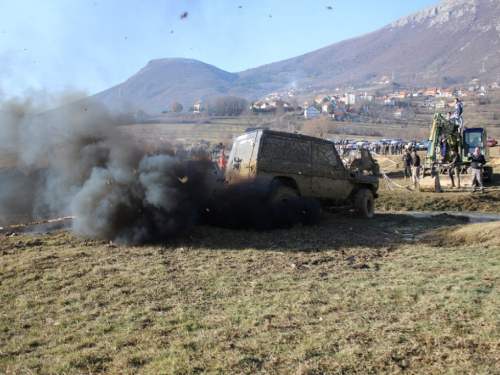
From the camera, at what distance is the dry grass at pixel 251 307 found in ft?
12.7

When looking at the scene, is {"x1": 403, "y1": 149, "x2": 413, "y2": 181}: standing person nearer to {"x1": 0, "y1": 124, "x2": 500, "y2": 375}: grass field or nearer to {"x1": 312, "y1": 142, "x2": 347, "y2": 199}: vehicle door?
{"x1": 312, "y1": 142, "x2": 347, "y2": 199}: vehicle door

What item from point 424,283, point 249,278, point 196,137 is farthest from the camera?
point 196,137

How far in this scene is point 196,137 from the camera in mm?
38750

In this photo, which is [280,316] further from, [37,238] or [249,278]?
[37,238]

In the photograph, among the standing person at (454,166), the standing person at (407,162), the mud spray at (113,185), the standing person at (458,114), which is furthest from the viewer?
the standing person at (407,162)

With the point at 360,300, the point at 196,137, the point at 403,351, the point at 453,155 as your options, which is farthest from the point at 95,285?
the point at 196,137

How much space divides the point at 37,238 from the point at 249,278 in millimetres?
5863

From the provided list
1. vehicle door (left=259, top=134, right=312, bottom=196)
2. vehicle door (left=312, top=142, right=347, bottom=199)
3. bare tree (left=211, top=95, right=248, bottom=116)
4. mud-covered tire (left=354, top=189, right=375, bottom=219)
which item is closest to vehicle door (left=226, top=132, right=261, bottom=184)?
vehicle door (left=259, top=134, right=312, bottom=196)

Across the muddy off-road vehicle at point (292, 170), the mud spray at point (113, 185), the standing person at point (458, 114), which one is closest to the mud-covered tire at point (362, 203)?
the muddy off-road vehicle at point (292, 170)

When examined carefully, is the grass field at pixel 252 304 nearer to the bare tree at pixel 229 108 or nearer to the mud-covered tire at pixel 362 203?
the mud-covered tire at pixel 362 203

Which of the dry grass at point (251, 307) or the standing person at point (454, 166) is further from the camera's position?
the standing person at point (454, 166)

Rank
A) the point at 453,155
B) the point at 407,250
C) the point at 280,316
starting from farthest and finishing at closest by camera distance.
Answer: the point at 453,155 → the point at 407,250 → the point at 280,316

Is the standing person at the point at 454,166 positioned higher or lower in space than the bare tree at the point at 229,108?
lower

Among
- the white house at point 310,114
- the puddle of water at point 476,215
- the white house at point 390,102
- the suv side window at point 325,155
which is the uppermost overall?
the white house at point 390,102
